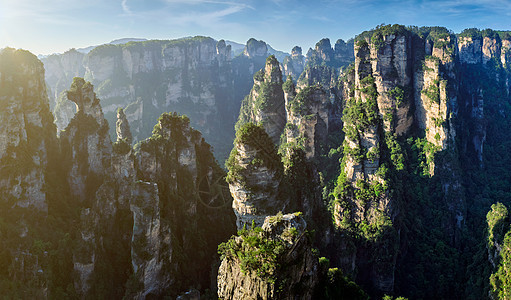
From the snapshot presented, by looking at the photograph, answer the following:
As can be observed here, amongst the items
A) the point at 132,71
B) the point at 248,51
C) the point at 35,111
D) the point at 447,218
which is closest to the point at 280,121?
the point at 447,218

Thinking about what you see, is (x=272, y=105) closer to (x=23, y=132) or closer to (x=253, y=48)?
(x=23, y=132)

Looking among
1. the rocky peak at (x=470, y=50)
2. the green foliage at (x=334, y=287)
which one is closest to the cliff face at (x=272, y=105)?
the green foliage at (x=334, y=287)

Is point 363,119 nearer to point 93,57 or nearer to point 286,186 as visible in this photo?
point 286,186

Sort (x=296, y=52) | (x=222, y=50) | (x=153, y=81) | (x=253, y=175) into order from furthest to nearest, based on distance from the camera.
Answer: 1. (x=296, y=52)
2. (x=222, y=50)
3. (x=153, y=81)
4. (x=253, y=175)

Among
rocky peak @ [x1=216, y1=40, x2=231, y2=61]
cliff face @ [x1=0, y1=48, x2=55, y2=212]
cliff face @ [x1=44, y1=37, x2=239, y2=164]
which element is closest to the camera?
cliff face @ [x1=0, y1=48, x2=55, y2=212]

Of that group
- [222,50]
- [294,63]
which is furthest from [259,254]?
[294,63]

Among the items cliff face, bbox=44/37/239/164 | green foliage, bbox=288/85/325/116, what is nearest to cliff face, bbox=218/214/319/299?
green foliage, bbox=288/85/325/116

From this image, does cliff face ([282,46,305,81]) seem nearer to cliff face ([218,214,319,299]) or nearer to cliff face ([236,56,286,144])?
cliff face ([236,56,286,144])

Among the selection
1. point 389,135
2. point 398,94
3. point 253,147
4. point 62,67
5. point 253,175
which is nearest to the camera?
point 253,147
